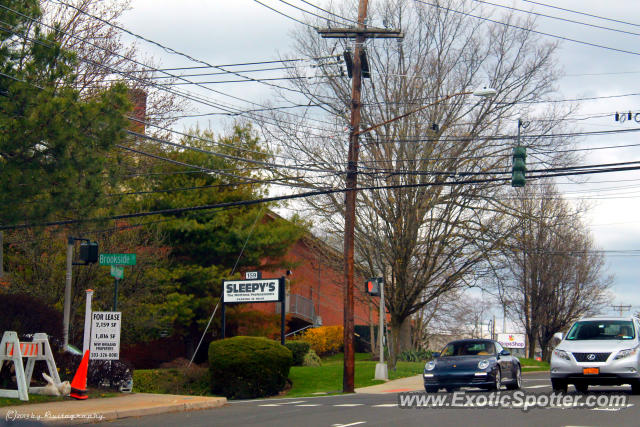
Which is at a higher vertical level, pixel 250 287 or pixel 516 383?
pixel 250 287

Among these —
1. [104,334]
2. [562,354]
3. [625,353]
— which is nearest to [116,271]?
[104,334]

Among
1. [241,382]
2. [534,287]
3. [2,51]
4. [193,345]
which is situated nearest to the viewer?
[2,51]

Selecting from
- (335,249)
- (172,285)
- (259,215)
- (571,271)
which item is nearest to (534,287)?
(571,271)

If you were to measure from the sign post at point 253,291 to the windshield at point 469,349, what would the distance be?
27.5 feet

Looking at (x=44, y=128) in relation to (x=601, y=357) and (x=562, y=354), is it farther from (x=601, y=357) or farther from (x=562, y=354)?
(x=601, y=357)

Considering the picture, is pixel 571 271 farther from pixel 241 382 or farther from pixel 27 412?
pixel 27 412

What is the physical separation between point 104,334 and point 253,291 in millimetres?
10272

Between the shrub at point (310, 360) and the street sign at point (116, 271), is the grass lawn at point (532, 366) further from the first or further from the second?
the street sign at point (116, 271)

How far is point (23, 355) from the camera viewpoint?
51.4ft

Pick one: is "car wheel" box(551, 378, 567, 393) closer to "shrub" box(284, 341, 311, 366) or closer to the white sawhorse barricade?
the white sawhorse barricade

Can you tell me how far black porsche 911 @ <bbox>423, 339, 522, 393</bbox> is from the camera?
60.2 feet

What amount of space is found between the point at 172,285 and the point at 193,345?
190 inches

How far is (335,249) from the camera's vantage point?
119ft

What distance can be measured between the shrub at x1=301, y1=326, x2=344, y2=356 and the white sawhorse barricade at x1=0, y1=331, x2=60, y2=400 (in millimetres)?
24892
